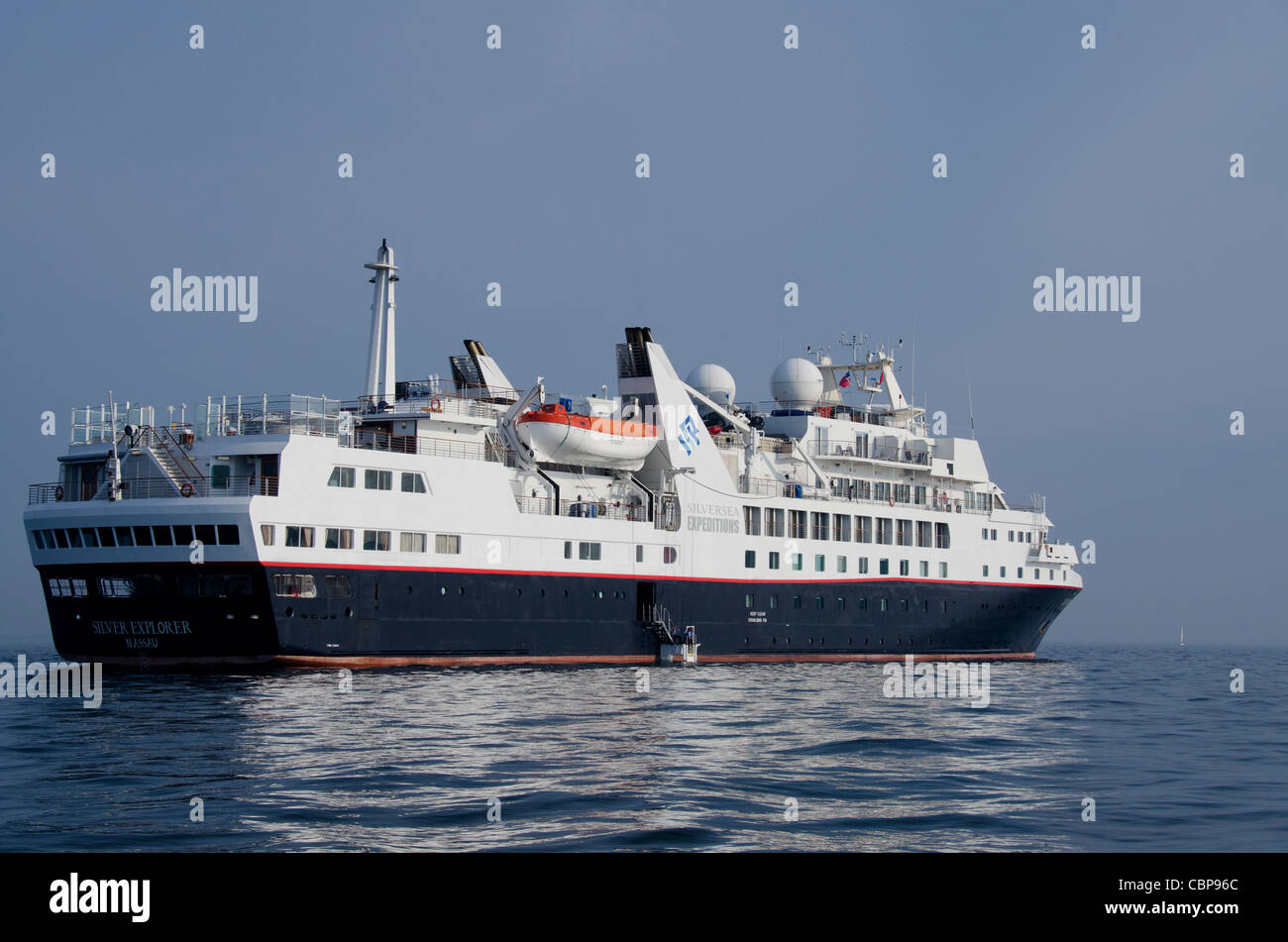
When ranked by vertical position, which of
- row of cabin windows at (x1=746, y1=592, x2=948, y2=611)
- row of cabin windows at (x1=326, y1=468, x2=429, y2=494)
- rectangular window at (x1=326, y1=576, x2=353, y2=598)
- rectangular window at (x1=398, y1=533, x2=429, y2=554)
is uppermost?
row of cabin windows at (x1=326, y1=468, x2=429, y2=494)

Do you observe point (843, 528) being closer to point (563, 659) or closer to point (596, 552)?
point (596, 552)

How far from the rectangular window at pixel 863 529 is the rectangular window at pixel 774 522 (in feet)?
16.5

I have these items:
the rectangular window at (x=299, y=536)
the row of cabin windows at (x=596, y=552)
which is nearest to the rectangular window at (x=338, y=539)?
the rectangular window at (x=299, y=536)

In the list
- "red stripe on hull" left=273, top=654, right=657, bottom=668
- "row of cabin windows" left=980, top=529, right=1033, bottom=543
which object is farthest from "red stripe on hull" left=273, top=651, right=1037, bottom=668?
"row of cabin windows" left=980, top=529, right=1033, bottom=543

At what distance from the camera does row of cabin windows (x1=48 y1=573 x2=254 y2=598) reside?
41469mm

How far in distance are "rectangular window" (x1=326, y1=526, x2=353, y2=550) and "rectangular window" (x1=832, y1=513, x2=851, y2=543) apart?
26585 millimetres

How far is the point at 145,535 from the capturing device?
42156 mm

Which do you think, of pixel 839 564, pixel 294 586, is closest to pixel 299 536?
pixel 294 586

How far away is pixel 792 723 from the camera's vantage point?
1260 inches

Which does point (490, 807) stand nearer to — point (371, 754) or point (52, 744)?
point (371, 754)

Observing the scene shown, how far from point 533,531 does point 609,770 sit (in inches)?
1013

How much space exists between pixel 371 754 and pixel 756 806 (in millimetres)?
8408

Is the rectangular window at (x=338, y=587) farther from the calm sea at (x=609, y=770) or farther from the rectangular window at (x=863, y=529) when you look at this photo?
the rectangular window at (x=863, y=529)

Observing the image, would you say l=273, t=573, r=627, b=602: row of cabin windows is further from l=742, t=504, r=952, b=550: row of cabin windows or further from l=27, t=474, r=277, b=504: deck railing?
l=742, t=504, r=952, b=550: row of cabin windows
